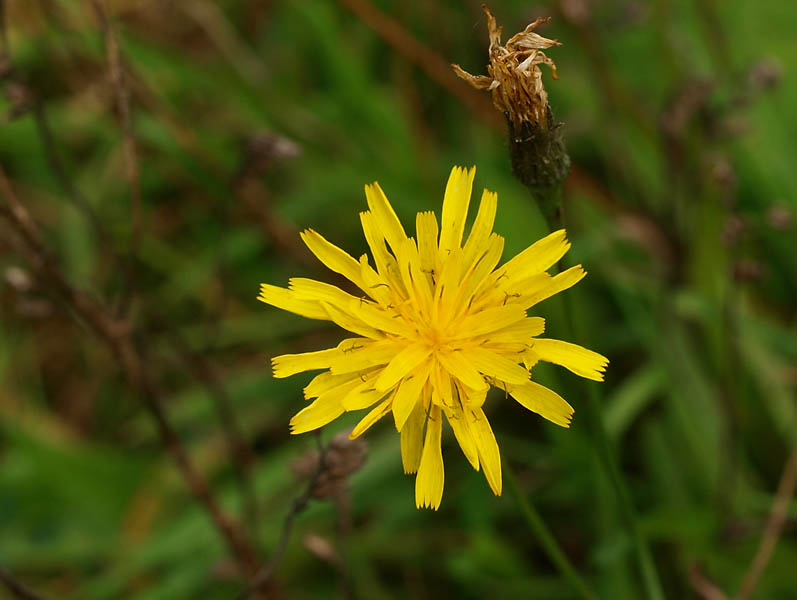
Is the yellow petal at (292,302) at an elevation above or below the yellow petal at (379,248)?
below

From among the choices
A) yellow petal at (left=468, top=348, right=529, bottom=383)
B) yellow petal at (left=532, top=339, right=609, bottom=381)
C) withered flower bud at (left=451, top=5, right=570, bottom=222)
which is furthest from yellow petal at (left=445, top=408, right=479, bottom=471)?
withered flower bud at (left=451, top=5, right=570, bottom=222)

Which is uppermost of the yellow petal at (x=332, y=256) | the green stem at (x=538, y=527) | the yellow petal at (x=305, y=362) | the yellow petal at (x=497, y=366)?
the yellow petal at (x=332, y=256)

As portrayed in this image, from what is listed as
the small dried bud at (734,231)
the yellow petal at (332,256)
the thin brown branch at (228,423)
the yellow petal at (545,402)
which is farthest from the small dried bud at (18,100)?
the small dried bud at (734,231)

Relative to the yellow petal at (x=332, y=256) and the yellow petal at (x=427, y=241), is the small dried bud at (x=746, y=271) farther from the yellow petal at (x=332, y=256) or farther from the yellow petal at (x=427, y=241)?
the yellow petal at (x=332, y=256)

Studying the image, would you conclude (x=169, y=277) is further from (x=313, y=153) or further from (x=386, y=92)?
(x=386, y=92)

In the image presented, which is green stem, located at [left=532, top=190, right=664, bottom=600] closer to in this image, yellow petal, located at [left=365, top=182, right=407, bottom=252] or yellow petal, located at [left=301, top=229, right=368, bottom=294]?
yellow petal, located at [left=365, top=182, right=407, bottom=252]

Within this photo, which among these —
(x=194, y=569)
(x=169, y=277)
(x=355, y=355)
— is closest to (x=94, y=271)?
(x=169, y=277)

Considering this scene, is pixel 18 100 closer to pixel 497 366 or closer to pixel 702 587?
pixel 497 366
